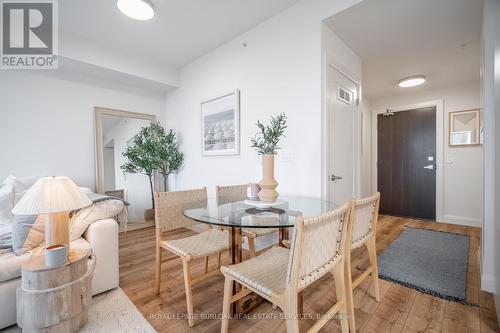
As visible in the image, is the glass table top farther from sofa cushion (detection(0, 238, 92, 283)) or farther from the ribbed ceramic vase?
sofa cushion (detection(0, 238, 92, 283))

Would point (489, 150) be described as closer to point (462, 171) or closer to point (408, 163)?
point (462, 171)

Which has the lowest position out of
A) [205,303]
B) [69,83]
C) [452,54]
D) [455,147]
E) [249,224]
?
[205,303]

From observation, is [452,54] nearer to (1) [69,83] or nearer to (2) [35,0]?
(2) [35,0]

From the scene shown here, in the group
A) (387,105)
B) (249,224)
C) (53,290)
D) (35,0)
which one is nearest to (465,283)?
(249,224)

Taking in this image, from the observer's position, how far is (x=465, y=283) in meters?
1.91

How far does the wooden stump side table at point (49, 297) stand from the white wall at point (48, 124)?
2.24 meters

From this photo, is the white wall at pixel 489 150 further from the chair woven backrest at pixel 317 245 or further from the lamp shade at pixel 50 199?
the lamp shade at pixel 50 199

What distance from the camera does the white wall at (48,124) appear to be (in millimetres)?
2732

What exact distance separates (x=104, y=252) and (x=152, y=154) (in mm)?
1992

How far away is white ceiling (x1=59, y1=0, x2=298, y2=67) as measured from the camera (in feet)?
7.40

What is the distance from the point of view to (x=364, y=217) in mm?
1510

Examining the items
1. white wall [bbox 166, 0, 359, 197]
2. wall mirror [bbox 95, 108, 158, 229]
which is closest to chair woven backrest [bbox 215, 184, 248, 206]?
white wall [bbox 166, 0, 359, 197]

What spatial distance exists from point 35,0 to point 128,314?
3.03 m

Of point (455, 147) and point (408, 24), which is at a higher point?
point (408, 24)
